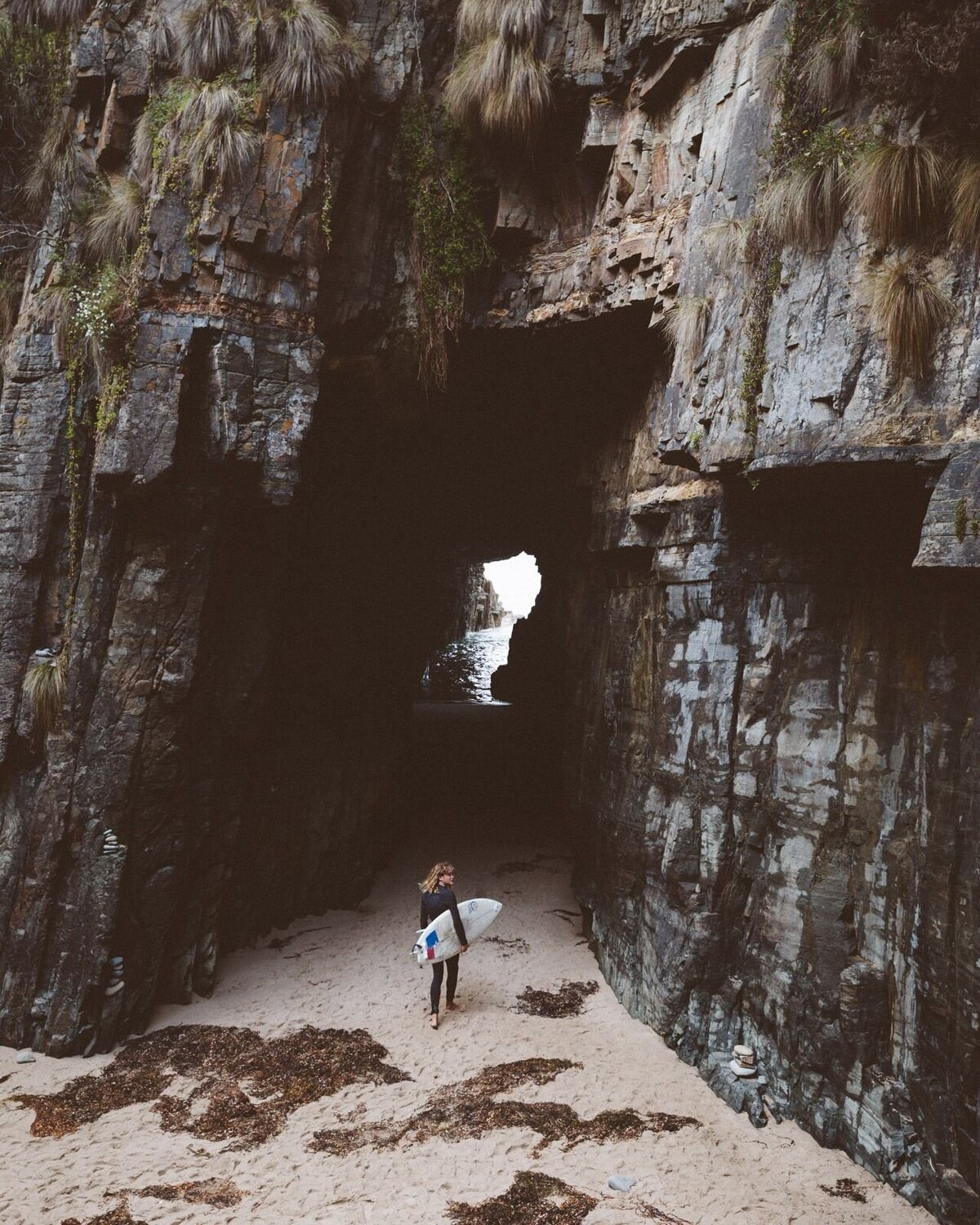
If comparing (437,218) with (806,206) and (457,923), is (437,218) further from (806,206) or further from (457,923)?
(457,923)

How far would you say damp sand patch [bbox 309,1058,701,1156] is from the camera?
6.78m

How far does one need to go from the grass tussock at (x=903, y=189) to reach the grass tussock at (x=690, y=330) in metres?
1.75

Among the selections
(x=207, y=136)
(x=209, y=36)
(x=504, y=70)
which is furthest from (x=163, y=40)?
(x=504, y=70)

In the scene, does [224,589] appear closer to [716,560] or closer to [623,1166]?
[716,560]

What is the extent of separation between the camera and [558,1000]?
9.24 m

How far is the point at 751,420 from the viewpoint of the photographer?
7.09 metres

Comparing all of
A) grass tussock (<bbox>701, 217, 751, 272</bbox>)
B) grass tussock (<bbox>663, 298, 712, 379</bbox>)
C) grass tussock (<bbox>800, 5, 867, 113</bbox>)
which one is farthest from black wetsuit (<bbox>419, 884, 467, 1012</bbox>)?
grass tussock (<bbox>800, 5, 867, 113</bbox>)

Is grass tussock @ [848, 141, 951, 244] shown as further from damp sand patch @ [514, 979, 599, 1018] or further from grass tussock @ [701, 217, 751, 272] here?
damp sand patch @ [514, 979, 599, 1018]

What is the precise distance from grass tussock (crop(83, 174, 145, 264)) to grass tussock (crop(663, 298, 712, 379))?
6000 millimetres

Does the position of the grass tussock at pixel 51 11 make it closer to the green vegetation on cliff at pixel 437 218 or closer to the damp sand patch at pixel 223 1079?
the green vegetation on cliff at pixel 437 218

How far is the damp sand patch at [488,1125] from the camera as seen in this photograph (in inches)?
267

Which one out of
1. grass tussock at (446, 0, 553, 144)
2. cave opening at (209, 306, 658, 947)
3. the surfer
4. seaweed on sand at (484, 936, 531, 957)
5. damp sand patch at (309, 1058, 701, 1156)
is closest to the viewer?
damp sand patch at (309, 1058, 701, 1156)

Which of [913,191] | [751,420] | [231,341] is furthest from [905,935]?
[231,341]

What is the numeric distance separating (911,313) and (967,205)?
30.5 inches
